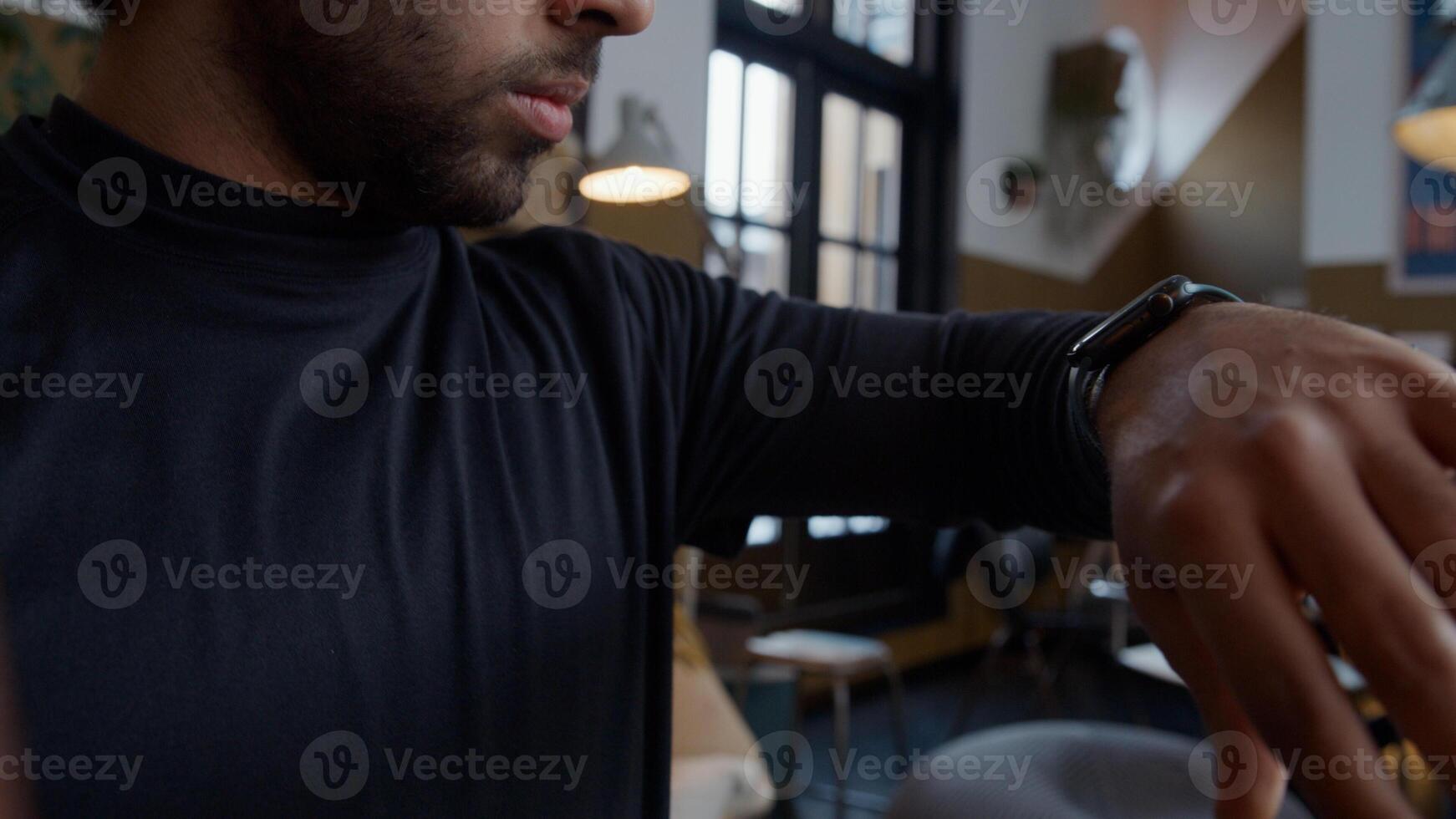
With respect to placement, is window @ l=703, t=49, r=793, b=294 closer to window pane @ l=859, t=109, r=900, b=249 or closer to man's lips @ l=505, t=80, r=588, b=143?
window pane @ l=859, t=109, r=900, b=249

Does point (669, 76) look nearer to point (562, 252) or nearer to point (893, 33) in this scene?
point (893, 33)

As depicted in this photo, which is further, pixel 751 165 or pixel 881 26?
pixel 881 26

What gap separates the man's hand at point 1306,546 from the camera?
344mm

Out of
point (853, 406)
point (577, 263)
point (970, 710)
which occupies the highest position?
point (577, 263)

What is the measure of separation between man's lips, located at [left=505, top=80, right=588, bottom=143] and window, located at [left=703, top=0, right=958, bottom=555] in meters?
2.55

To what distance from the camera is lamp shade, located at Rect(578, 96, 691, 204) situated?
2.34 metres

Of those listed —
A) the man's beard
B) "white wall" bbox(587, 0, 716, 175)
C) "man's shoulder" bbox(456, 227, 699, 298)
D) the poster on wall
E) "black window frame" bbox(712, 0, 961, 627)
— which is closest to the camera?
the man's beard

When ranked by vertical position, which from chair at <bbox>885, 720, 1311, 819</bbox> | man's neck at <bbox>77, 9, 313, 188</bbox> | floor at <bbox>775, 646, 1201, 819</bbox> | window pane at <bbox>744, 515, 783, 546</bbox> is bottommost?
floor at <bbox>775, 646, 1201, 819</bbox>

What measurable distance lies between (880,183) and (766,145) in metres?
1.04

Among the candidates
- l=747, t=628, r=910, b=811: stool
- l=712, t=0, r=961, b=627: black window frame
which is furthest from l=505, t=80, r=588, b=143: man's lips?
l=712, t=0, r=961, b=627: black window frame

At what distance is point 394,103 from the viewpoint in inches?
27.9

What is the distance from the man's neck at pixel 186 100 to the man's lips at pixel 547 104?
0.17 metres

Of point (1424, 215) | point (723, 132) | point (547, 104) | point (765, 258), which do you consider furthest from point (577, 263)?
point (1424, 215)

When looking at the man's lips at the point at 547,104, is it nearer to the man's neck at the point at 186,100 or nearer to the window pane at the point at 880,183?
the man's neck at the point at 186,100
